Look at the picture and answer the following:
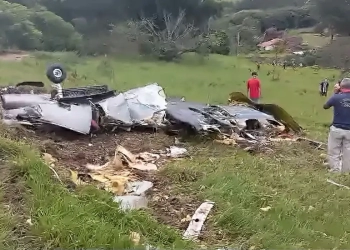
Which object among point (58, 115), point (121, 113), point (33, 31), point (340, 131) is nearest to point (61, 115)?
point (58, 115)

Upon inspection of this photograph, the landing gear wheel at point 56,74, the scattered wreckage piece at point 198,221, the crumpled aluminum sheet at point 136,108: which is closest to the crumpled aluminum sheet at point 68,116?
the crumpled aluminum sheet at point 136,108

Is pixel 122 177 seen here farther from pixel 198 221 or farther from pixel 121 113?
pixel 121 113

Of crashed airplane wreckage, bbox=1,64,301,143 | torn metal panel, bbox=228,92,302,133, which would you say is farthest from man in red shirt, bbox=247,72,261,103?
crashed airplane wreckage, bbox=1,64,301,143

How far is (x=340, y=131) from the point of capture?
570 cm

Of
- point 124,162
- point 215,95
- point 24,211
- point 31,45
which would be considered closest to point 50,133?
point 124,162

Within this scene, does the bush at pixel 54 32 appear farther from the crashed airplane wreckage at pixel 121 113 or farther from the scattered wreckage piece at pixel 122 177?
the scattered wreckage piece at pixel 122 177

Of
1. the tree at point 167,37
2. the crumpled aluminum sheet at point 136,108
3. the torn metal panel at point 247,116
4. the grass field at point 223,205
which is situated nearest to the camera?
the grass field at point 223,205

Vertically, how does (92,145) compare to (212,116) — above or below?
below

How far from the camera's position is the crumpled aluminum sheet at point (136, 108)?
240 inches

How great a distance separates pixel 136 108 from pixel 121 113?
29 cm

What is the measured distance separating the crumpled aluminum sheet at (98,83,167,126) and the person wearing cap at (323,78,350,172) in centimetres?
211

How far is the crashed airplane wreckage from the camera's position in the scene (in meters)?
5.65

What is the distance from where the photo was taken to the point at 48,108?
578 cm

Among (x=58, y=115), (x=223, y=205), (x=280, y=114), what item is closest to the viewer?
(x=223, y=205)
